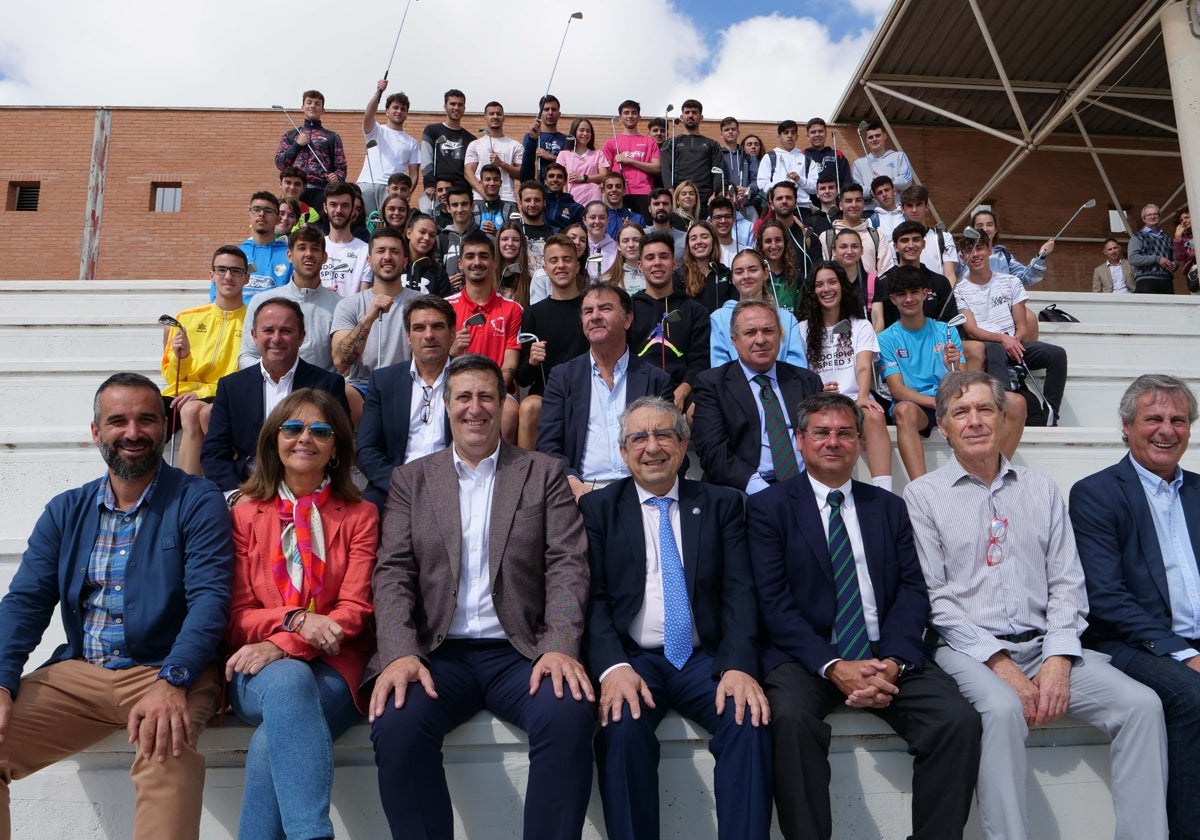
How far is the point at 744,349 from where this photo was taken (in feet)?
12.6

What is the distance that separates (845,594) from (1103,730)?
87 centimetres

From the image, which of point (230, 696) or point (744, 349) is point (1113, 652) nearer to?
point (744, 349)

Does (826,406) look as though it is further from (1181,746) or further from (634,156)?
(634,156)

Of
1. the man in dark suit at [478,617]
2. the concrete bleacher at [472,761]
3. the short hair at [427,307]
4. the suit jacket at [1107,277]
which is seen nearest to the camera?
the man in dark suit at [478,617]

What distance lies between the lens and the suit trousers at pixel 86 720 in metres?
2.27

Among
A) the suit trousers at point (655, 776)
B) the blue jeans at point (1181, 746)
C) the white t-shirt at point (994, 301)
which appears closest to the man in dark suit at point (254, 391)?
the suit trousers at point (655, 776)

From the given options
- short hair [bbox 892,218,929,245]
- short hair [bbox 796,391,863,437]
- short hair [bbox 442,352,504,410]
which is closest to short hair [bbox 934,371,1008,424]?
short hair [bbox 796,391,863,437]

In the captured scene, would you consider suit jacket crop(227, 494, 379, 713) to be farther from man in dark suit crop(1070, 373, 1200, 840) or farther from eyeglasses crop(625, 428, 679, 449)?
man in dark suit crop(1070, 373, 1200, 840)

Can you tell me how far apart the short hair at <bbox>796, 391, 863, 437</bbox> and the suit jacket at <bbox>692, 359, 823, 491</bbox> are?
656 mm

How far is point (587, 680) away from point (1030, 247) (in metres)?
13.2

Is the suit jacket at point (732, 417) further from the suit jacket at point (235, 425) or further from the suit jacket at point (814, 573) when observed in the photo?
the suit jacket at point (235, 425)

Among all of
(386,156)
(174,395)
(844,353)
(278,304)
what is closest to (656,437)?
(278,304)

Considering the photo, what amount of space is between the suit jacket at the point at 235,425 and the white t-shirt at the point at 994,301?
4.02m

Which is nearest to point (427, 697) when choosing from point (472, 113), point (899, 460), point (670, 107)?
point (899, 460)
